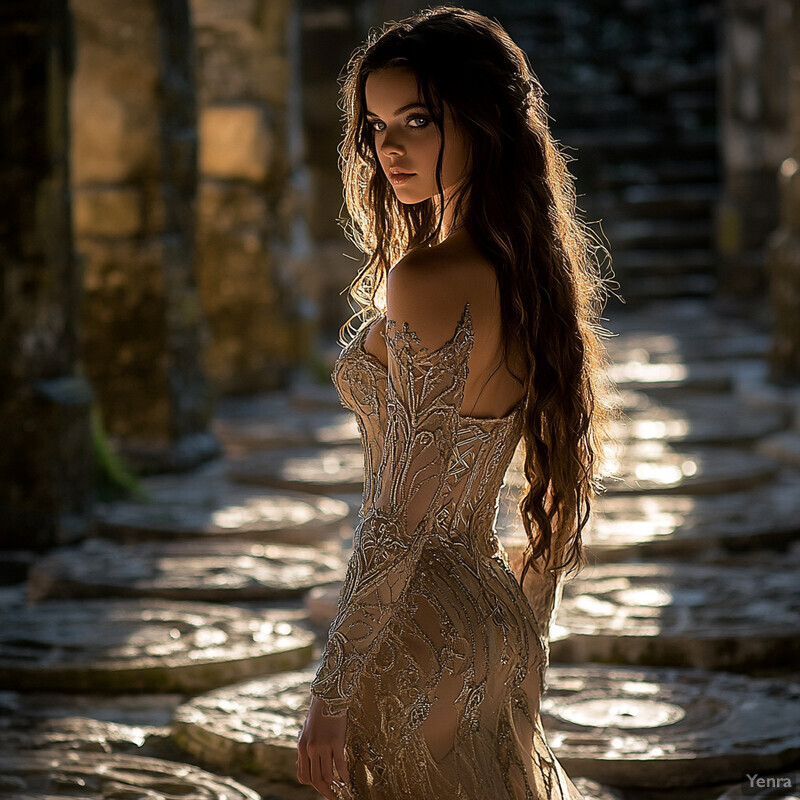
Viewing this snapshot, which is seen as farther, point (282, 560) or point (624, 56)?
point (624, 56)

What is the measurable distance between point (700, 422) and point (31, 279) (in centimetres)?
415

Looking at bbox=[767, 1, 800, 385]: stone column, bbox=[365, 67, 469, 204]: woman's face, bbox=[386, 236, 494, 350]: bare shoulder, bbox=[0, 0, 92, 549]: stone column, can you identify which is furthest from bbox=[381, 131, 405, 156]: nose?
bbox=[767, 1, 800, 385]: stone column

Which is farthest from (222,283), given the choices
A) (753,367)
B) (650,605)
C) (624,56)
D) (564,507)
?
(624,56)

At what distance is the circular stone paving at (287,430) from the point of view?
8.03 meters

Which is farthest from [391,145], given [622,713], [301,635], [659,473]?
[659,473]

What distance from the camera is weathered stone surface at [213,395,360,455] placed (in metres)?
8.04

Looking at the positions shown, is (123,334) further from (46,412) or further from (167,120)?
(46,412)

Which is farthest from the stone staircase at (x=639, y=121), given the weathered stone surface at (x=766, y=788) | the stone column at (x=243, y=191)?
the weathered stone surface at (x=766, y=788)

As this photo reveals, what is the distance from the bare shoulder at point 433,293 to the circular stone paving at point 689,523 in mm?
2591

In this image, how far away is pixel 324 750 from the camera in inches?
86.9

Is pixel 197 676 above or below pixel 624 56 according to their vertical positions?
below

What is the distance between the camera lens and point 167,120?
7059 millimetres

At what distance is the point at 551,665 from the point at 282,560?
4.84 ft

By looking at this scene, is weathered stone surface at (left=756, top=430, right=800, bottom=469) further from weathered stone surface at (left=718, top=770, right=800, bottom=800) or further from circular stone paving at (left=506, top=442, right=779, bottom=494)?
weathered stone surface at (left=718, top=770, right=800, bottom=800)
